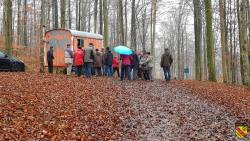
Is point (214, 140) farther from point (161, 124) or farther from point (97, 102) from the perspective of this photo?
point (97, 102)

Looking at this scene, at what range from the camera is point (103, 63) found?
85.5 ft

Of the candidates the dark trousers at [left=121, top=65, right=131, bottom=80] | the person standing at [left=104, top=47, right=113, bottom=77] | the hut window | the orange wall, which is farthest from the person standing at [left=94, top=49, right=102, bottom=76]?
the hut window

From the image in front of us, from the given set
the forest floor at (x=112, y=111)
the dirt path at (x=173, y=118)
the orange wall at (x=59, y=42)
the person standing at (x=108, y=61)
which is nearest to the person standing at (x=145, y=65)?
the person standing at (x=108, y=61)

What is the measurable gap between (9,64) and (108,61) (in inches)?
221

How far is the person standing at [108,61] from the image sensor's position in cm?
2541

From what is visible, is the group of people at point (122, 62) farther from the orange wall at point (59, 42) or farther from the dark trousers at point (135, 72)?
the orange wall at point (59, 42)

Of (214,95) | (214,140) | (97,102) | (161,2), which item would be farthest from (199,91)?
(161,2)

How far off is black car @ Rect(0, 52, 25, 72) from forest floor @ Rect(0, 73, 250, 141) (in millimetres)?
5874

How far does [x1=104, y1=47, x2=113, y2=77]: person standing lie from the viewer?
83.4 feet

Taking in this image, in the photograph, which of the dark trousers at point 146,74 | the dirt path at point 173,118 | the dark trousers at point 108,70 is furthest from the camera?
the dark trousers at point 108,70

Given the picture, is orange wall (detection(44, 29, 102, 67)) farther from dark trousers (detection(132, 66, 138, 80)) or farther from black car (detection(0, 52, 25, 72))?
dark trousers (detection(132, 66, 138, 80))

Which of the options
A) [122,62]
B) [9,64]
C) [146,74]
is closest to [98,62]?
[146,74]

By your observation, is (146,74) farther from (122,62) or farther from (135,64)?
(122,62)

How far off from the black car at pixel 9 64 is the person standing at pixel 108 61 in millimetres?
5002
